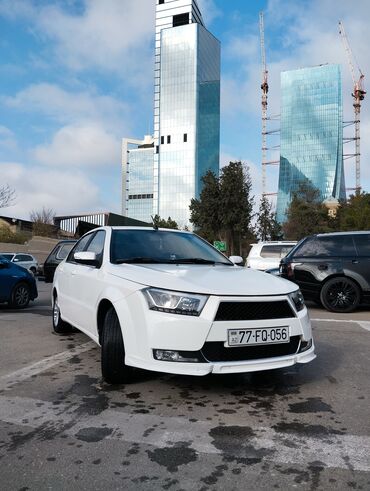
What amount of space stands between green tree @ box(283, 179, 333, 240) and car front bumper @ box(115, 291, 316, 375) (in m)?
46.5

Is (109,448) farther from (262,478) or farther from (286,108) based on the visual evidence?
(286,108)

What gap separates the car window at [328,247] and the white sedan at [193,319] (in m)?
5.63

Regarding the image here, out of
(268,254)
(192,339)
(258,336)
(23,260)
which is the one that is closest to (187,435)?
(192,339)

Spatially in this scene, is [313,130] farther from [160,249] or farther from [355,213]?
[160,249]

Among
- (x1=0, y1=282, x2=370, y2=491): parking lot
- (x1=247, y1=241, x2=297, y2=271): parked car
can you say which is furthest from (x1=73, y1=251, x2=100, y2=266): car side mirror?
(x1=247, y1=241, x2=297, y2=271): parked car

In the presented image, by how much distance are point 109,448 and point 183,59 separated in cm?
13707

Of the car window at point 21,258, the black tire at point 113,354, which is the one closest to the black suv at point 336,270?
the black tire at point 113,354

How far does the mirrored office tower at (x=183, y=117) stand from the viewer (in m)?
126

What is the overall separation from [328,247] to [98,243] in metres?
5.93

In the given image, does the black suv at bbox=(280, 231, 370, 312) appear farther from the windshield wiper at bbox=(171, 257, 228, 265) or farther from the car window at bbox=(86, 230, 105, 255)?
the car window at bbox=(86, 230, 105, 255)

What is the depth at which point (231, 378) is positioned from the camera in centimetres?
462

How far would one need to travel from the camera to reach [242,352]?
149 inches

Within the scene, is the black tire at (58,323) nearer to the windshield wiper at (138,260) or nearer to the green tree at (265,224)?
the windshield wiper at (138,260)

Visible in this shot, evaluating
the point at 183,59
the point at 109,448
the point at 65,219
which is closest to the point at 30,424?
the point at 109,448
